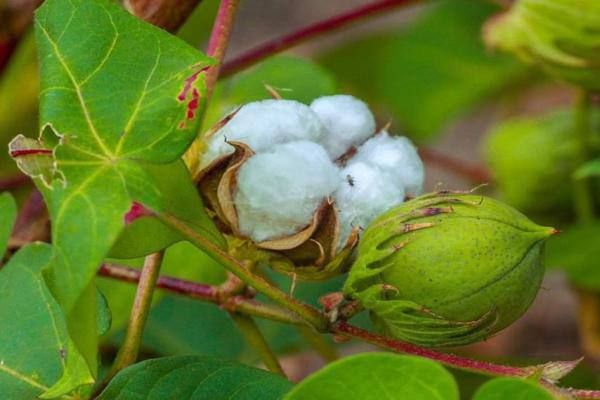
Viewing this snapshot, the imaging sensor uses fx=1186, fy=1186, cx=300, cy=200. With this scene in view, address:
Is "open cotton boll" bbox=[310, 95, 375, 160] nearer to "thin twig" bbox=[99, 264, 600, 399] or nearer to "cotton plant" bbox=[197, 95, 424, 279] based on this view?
"cotton plant" bbox=[197, 95, 424, 279]

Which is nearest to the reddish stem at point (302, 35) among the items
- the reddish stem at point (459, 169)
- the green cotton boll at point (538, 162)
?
the green cotton boll at point (538, 162)

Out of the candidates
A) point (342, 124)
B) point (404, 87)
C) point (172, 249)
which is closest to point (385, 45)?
point (404, 87)

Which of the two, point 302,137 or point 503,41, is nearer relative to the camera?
point 302,137

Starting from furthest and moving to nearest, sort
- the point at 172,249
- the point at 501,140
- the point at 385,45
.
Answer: the point at 385,45, the point at 501,140, the point at 172,249

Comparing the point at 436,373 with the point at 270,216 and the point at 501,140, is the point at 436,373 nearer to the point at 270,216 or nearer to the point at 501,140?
the point at 270,216

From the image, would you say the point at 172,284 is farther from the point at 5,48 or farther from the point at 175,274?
the point at 5,48

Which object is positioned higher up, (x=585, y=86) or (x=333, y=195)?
(x=333, y=195)

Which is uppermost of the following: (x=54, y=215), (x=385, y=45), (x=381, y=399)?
(x=54, y=215)
